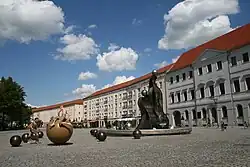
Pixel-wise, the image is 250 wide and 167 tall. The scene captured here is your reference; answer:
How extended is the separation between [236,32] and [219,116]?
15.9 metres

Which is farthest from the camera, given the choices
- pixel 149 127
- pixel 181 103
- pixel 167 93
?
pixel 167 93

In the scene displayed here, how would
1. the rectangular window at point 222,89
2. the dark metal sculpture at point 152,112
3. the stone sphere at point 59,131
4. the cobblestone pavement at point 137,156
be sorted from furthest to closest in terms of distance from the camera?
the rectangular window at point 222,89, the dark metal sculpture at point 152,112, the stone sphere at point 59,131, the cobblestone pavement at point 137,156

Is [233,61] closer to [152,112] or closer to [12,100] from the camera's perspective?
[152,112]

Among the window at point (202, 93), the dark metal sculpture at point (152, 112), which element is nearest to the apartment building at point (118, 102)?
the window at point (202, 93)

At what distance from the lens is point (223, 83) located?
4881 cm

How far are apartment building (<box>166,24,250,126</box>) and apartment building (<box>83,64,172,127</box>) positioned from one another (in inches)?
297

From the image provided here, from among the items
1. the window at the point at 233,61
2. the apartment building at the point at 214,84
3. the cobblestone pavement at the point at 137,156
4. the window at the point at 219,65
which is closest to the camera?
the cobblestone pavement at the point at 137,156

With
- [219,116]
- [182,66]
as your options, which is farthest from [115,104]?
[219,116]

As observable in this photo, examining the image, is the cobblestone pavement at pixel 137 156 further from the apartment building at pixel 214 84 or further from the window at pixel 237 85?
the window at pixel 237 85

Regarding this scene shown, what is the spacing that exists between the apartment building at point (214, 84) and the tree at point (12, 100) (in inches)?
Answer: 1417

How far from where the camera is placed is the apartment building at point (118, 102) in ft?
270

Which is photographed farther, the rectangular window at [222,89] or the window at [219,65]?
the window at [219,65]

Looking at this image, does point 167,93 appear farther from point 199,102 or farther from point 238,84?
point 238,84

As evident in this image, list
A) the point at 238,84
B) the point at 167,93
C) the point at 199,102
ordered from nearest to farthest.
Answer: the point at 238,84
the point at 199,102
the point at 167,93
